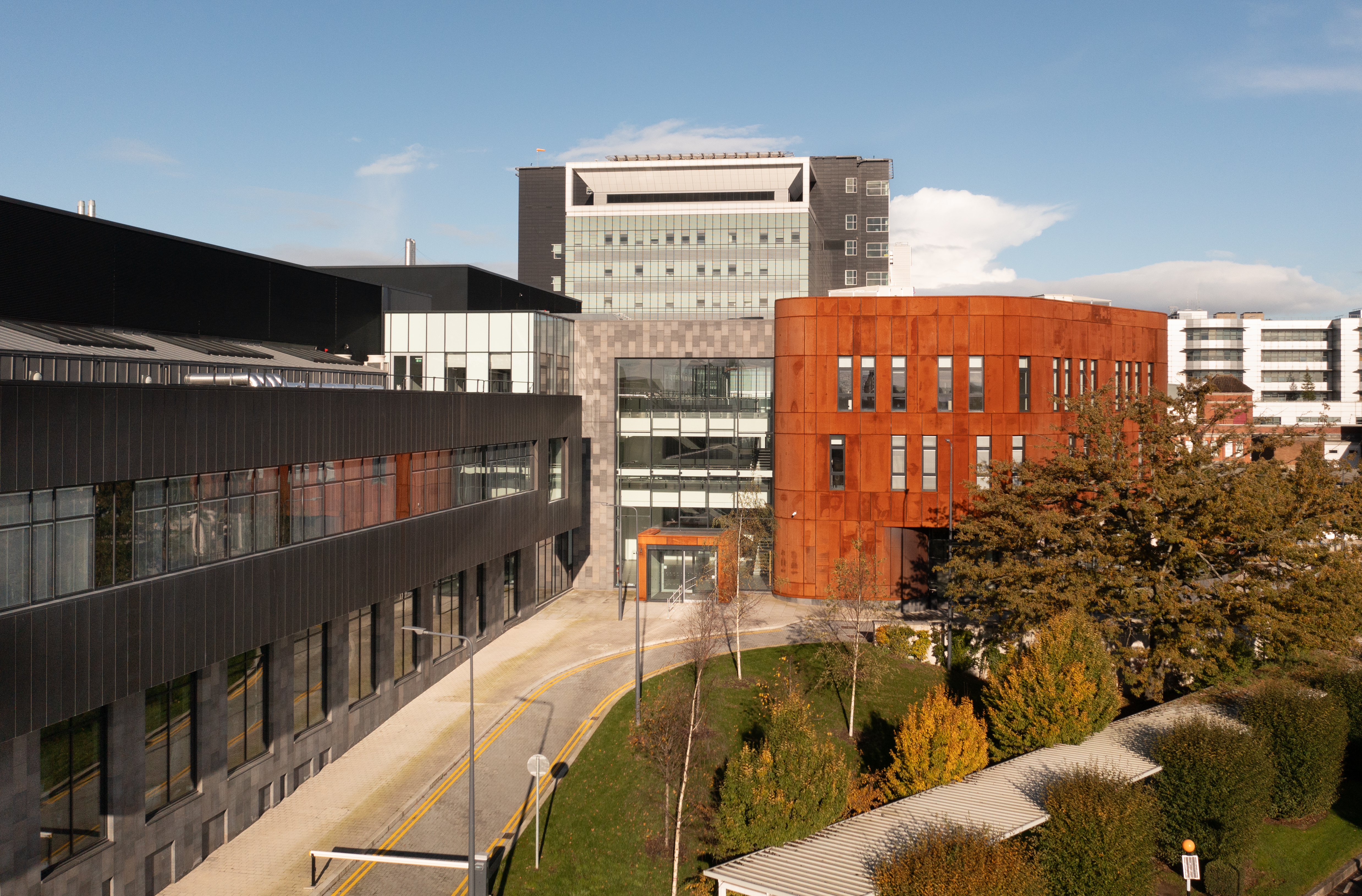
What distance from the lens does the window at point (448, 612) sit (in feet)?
125

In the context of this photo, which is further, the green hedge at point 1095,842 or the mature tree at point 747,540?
the mature tree at point 747,540

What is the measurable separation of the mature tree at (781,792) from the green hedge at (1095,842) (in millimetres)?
5574

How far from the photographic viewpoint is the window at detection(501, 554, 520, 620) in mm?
45750

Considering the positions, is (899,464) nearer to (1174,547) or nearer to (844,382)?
(844,382)

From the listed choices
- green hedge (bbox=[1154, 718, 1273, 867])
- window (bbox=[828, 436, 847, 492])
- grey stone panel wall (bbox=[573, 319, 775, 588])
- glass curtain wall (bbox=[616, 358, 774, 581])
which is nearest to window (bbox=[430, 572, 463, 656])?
grey stone panel wall (bbox=[573, 319, 775, 588])

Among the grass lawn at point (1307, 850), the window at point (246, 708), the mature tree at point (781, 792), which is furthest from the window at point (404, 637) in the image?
the grass lawn at point (1307, 850)

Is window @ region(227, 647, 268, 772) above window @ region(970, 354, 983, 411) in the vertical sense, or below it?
below

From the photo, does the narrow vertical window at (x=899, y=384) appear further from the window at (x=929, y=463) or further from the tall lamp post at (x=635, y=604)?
the tall lamp post at (x=635, y=604)

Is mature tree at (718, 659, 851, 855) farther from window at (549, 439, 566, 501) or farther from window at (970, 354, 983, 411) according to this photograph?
window at (970, 354, 983, 411)

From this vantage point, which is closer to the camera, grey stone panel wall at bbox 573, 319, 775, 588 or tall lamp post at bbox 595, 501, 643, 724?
tall lamp post at bbox 595, 501, 643, 724

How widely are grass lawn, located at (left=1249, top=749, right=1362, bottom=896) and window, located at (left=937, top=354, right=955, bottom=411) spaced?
2378cm

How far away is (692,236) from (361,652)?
252 feet

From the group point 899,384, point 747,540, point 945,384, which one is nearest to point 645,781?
point 747,540

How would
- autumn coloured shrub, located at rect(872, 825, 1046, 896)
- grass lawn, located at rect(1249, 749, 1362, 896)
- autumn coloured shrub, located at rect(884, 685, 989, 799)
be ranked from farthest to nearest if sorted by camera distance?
grass lawn, located at rect(1249, 749, 1362, 896) < autumn coloured shrub, located at rect(884, 685, 989, 799) < autumn coloured shrub, located at rect(872, 825, 1046, 896)
